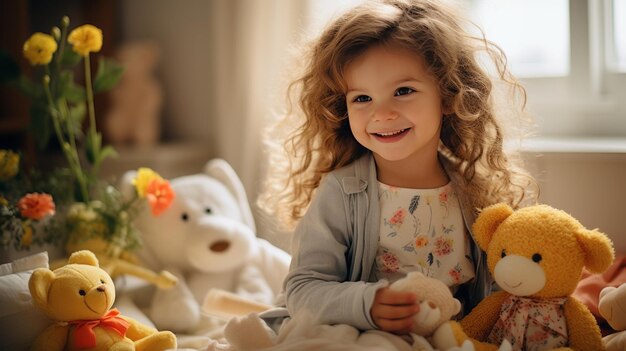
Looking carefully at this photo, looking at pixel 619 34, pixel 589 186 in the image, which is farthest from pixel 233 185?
pixel 619 34

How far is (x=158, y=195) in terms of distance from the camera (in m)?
1.63

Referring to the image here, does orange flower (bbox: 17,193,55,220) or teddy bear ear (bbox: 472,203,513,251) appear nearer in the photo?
teddy bear ear (bbox: 472,203,513,251)

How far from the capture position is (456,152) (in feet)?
4.58

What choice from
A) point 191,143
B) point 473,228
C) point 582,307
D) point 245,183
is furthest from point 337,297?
point 191,143

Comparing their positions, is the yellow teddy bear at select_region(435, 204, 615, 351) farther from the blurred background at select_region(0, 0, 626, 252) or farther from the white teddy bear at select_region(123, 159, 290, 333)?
A: the white teddy bear at select_region(123, 159, 290, 333)

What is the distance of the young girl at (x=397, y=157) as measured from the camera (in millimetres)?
1231

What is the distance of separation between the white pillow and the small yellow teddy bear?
20 millimetres

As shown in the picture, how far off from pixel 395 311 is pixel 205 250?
26.8 inches

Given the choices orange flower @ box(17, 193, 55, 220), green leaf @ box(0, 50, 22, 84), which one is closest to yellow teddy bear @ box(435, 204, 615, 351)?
orange flower @ box(17, 193, 55, 220)

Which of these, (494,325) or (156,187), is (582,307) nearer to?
(494,325)

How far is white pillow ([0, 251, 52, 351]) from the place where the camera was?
1.18m

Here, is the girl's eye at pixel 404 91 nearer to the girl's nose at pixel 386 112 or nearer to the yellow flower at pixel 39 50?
the girl's nose at pixel 386 112

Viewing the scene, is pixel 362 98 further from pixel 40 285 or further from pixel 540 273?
pixel 40 285

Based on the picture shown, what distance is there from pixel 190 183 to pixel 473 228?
2.63 ft
